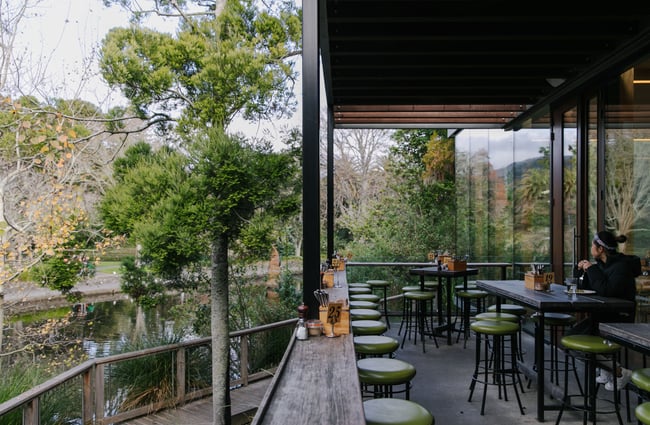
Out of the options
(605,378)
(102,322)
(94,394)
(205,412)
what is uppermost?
(605,378)

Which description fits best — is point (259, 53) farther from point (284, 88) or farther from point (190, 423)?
point (190, 423)

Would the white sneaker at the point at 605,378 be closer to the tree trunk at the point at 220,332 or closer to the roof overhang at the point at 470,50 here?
the roof overhang at the point at 470,50

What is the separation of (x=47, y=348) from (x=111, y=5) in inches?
226

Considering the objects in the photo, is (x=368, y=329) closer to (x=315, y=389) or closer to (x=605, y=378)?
(x=315, y=389)

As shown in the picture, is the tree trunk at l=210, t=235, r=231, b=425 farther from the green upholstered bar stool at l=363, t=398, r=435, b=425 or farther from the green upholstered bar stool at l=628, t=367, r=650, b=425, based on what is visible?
the green upholstered bar stool at l=628, t=367, r=650, b=425

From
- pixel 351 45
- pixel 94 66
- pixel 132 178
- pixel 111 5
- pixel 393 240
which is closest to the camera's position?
pixel 351 45

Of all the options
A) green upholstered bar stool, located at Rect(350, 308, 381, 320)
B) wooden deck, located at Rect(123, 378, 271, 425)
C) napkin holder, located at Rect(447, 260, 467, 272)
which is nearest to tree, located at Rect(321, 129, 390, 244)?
napkin holder, located at Rect(447, 260, 467, 272)

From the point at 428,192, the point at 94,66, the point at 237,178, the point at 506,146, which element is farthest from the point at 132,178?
the point at 428,192

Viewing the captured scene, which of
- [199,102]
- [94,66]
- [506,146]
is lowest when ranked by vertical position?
[506,146]

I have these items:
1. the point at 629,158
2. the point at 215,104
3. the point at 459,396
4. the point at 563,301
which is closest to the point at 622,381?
the point at 563,301

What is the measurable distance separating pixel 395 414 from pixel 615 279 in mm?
2431

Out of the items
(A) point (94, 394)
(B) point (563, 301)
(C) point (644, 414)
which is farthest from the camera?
(A) point (94, 394)

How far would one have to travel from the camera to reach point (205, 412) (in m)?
4.97

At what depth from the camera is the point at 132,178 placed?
618cm
